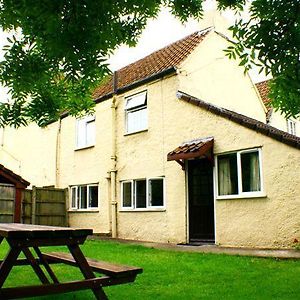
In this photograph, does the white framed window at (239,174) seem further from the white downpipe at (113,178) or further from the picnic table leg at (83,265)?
the picnic table leg at (83,265)

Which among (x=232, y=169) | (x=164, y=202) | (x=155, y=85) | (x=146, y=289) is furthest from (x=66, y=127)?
(x=146, y=289)

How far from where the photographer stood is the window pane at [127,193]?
14633 millimetres

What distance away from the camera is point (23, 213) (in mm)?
15680

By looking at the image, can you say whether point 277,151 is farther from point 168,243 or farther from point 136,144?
point 136,144

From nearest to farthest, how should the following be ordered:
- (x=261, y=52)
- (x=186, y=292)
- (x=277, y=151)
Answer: (x=261, y=52) → (x=186, y=292) → (x=277, y=151)

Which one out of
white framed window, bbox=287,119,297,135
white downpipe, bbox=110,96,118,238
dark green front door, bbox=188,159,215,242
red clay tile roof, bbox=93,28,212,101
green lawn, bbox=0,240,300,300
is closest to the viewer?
green lawn, bbox=0,240,300,300

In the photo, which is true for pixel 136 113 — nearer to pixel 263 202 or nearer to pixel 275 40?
pixel 263 202

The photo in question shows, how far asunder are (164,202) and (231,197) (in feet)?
8.78

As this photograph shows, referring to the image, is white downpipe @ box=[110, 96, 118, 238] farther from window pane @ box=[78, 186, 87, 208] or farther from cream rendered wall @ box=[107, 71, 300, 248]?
window pane @ box=[78, 186, 87, 208]

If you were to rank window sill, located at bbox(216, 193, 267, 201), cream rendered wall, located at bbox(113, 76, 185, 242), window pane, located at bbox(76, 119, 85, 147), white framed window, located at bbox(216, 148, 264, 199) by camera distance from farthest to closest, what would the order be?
window pane, located at bbox(76, 119, 85, 147)
cream rendered wall, located at bbox(113, 76, 185, 242)
white framed window, located at bbox(216, 148, 264, 199)
window sill, located at bbox(216, 193, 267, 201)

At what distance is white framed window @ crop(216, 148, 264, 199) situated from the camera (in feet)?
35.4

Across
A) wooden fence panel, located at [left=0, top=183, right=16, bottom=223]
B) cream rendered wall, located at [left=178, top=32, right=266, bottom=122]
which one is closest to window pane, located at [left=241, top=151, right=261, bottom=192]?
cream rendered wall, located at [left=178, top=32, right=266, bottom=122]

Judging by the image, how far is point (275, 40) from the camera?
357cm

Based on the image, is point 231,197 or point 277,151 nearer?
point 277,151
